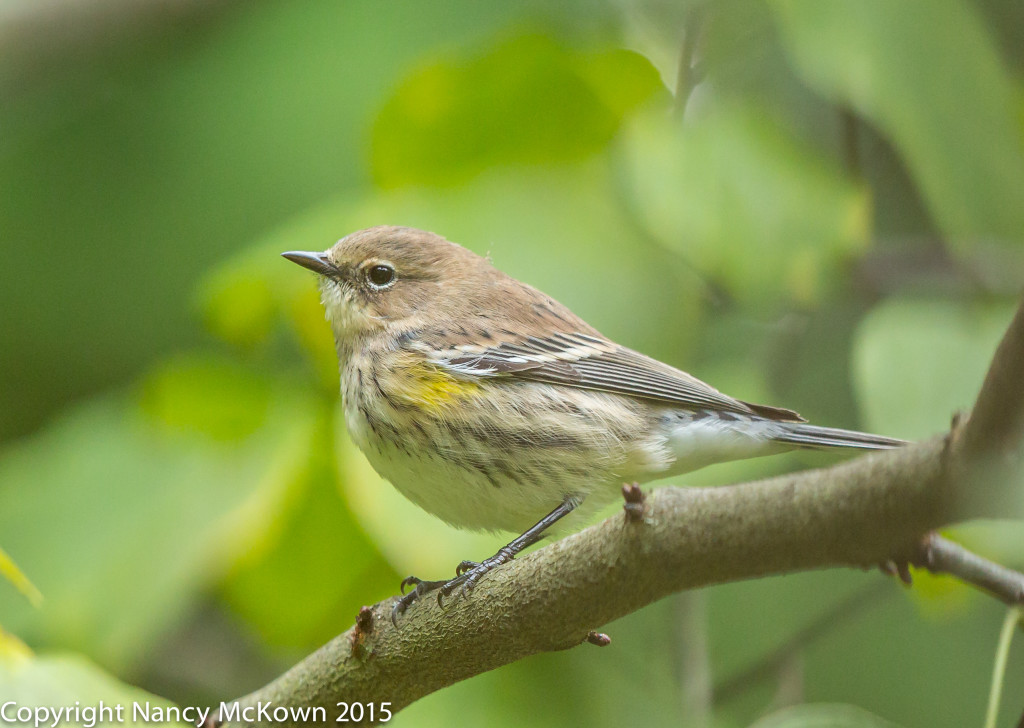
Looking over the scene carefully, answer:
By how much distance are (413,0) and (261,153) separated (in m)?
0.95

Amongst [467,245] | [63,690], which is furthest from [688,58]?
[63,690]

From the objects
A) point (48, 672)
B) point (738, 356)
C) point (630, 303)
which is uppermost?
point (738, 356)

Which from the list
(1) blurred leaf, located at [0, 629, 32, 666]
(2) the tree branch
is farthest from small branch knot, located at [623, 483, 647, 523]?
(1) blurred leaf, located at [0, 629, 32, 666]

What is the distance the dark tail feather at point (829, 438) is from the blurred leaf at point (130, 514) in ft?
4.81

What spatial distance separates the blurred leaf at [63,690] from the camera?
1.78m

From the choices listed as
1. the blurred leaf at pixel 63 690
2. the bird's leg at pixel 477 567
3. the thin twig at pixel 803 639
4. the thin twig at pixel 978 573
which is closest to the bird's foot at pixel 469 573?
the bird's leg at pixel 477 567

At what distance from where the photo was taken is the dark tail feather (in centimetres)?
232

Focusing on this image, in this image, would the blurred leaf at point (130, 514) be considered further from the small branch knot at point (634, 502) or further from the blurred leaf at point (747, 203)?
the small branch knot at point (634, 502)

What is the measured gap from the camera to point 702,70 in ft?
12.0

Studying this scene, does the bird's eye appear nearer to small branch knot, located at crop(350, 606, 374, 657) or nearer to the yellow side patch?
the yellow side patch

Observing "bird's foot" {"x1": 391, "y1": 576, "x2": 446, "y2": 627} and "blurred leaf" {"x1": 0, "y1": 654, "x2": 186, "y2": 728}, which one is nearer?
"blurred leaf" {"x1": 0, "y1": 654, "x2": 186, "y2": 728}

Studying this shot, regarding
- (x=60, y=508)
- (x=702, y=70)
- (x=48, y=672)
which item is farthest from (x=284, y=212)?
(x=48, y=672)

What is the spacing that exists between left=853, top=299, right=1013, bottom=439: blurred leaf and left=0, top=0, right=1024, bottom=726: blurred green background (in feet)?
0.04

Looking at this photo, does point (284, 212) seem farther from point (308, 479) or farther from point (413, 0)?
point (308, 479)
